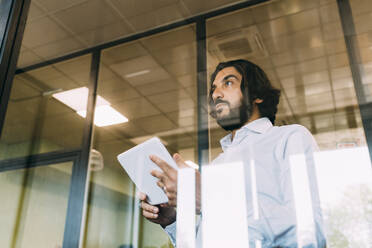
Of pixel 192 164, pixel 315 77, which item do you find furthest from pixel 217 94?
pixel 315 77

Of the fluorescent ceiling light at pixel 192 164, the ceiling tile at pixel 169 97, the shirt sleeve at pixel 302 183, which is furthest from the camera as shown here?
the ceiling tile at pixel 169 97

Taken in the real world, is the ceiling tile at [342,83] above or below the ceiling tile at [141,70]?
below

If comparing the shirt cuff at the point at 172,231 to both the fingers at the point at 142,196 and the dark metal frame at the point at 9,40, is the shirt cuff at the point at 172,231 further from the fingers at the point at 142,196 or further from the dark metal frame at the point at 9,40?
the dark metal frame at the point at 9,40

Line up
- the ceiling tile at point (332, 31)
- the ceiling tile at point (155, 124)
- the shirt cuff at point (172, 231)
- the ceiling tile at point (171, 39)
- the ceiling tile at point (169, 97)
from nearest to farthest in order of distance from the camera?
1. the shirt cuff at point (172, 231)
2. the ceiling tile at point (332, 31)
3. the ceiling tile at point (155, 124)
4. the ceiling tile at point (169, 97)
5. the ceiling tile at point (171, 39)

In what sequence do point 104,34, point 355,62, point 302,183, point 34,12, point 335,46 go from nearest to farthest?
1. point 302,183
2. point 355,62
3. point 335,46
4. point 34,12
5. point 104,34

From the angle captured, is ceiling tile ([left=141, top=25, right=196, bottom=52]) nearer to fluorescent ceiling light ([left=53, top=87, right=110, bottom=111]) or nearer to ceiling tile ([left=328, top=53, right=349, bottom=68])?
fluorescent ceiling light ([left=53, top=87, right=110, bottom=111])

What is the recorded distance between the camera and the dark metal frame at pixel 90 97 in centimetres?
169

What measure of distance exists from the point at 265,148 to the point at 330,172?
270 mm

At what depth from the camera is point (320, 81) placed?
5.71 feet

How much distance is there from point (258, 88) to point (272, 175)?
462 mm

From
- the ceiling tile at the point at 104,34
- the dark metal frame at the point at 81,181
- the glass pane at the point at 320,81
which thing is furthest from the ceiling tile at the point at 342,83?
the dark metal frame at the point at 81,181

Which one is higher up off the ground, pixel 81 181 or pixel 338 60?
pixel 338 60

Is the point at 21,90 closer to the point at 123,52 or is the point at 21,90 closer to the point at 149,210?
the point at 123,52

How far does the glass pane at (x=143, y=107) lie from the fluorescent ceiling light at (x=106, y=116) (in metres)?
0.02
